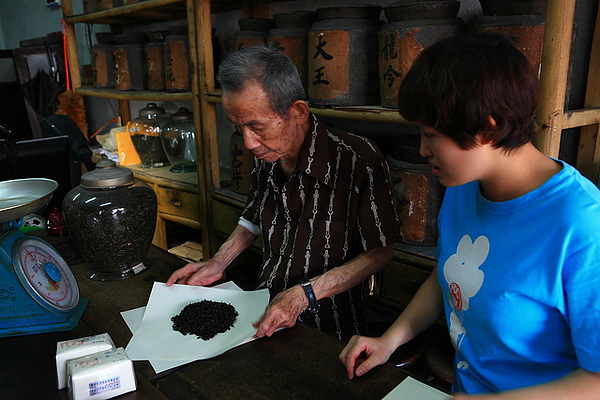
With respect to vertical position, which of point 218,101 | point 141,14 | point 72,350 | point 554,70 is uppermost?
point 141,14

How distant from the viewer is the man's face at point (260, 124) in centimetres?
123

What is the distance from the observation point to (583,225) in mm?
688

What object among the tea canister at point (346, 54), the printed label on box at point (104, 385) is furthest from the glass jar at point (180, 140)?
the printed label on box at point (104, 385)

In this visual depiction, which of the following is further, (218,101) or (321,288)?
(218,101)

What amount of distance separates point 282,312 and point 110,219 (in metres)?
0.56

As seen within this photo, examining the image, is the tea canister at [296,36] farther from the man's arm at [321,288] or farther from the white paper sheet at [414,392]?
the white paper sheet at [414,392]

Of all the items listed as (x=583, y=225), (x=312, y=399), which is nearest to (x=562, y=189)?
(x=583, y=225)

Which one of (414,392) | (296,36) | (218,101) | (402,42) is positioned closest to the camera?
(414,392)

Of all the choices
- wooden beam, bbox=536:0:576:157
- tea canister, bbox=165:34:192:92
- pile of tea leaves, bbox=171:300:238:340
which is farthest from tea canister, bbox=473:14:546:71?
tea canister, bbox=165:34:192:92

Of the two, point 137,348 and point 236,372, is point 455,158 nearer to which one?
point 236,372

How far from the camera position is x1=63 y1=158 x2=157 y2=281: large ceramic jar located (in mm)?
1281

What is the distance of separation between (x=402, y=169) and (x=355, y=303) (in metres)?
0.53

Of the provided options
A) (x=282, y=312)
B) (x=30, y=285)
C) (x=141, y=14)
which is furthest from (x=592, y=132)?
(x=141, y=14)

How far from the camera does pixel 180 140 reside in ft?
9.47
